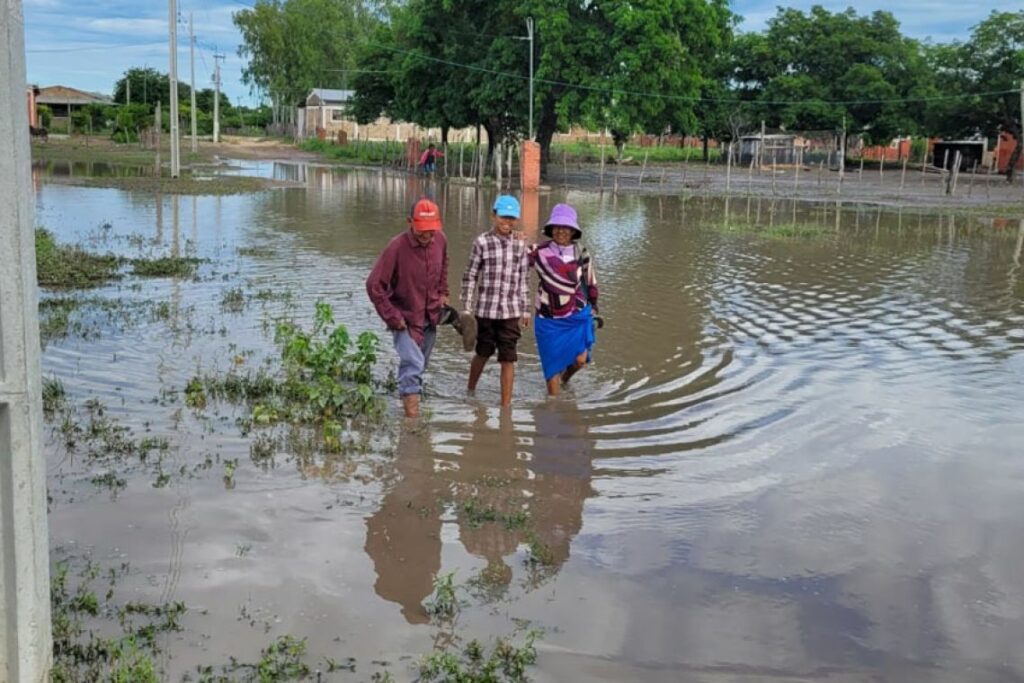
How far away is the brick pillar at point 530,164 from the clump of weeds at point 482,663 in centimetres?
3301

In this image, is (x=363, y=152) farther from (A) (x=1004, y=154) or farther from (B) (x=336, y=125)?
(A) (x=1004, y=154)

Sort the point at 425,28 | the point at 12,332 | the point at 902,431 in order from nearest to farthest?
the point at 12,332
the point at 902,431
the point at 425,28

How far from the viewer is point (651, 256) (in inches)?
680

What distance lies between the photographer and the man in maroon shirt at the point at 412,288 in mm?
7027

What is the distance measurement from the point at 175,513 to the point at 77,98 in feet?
278

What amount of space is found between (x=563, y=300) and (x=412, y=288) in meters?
1.26

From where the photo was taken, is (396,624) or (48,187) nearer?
A: (396,624)

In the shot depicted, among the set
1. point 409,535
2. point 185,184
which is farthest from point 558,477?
point 185,184

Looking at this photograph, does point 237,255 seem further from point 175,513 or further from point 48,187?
point 48,187

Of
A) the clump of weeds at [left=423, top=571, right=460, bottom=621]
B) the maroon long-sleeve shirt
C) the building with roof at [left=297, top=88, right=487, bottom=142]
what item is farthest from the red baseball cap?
the building with roof at [left=297, top=88, right=487, bottom=142]

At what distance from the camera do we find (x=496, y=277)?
7.56 meters

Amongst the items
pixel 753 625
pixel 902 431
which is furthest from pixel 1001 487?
pixel 753 625

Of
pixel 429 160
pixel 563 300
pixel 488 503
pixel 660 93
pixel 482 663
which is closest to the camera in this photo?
pixel 482 663

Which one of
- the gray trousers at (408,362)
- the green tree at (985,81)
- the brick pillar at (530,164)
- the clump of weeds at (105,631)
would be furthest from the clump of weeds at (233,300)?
the green tree at (985,81)
